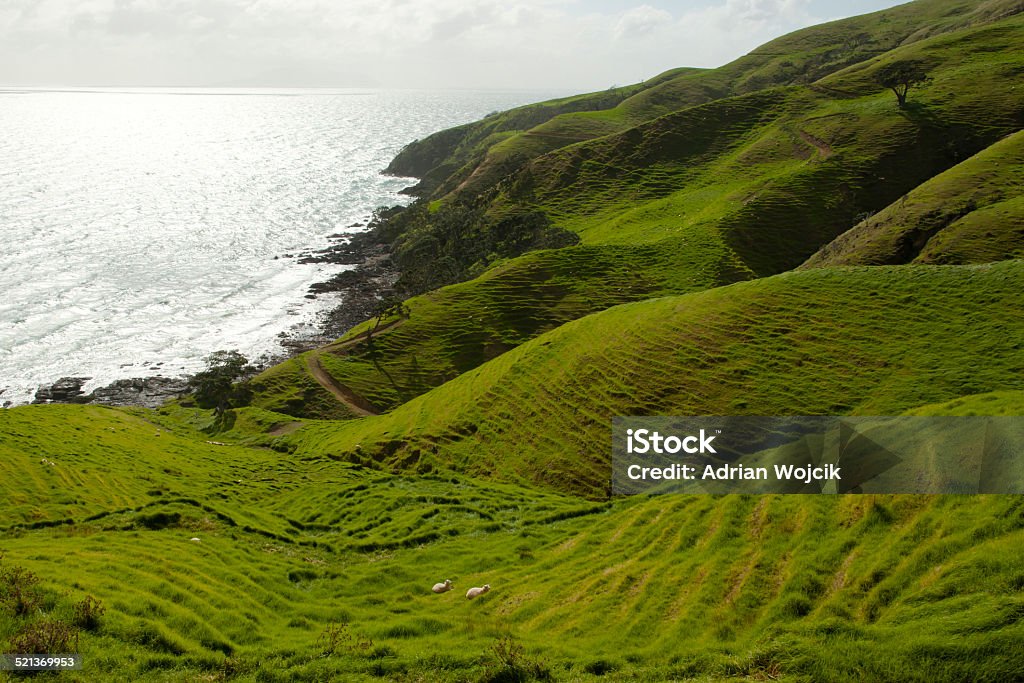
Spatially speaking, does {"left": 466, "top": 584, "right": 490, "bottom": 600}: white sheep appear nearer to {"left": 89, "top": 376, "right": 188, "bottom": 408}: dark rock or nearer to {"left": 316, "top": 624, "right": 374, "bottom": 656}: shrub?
{"left": 316, "top": 624, "right": 374, "bottom": 656}: shrub

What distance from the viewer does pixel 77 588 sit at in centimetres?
1470

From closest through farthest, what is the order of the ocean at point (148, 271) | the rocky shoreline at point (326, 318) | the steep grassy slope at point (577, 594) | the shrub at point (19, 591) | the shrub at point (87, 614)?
the steep grassy slope at point (577, 594) < the shrub at point (19, 591) < the shrub at point (87, 614) < the rocky shoreline at point (326, 318) < the ocean at point (148, 271)

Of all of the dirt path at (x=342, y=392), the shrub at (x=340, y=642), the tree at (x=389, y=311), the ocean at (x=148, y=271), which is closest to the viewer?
the shrub at (x=340, y=642)

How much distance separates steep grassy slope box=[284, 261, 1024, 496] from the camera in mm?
30766

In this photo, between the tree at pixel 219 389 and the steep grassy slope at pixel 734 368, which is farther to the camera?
the tree at pixel 219 389

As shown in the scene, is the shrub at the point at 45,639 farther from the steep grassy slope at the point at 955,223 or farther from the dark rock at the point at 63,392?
the dark rock at the point at 63,392

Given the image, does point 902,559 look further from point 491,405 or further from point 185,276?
point 185,276

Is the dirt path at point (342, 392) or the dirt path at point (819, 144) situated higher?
the dirt path at point (819, 144)

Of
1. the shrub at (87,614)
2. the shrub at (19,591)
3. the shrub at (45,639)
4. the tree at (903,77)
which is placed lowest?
the shrub at (87,614)

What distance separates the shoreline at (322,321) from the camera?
224ft

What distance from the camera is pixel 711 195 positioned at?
9519cm

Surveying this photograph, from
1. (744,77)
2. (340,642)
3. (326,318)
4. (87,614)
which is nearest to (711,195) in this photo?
(326,318)

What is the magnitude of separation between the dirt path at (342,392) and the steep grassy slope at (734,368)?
1324cm

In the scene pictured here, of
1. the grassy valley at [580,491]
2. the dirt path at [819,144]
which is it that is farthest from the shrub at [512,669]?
the dirt path at [819,144]
